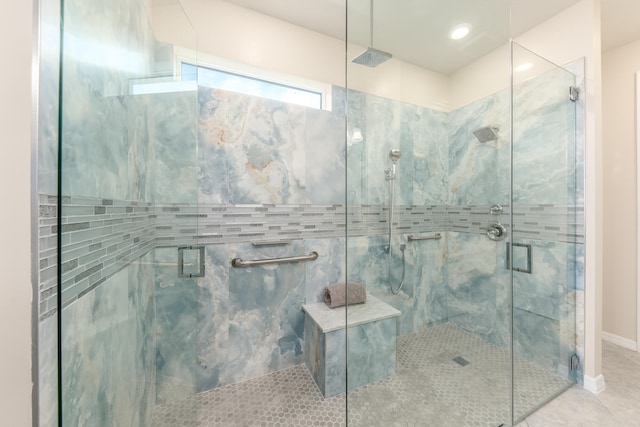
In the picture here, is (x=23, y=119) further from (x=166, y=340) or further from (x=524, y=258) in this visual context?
(x=524, y=258)

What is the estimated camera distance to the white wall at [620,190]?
79.0 inches

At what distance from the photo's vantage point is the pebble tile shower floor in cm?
125

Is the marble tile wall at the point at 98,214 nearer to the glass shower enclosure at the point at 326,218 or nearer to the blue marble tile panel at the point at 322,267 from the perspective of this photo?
the glass shower enclosure at the point at 326,218

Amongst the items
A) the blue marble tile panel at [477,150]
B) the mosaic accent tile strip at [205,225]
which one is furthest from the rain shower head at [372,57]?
the mosaic accent tile strip at [205,225]

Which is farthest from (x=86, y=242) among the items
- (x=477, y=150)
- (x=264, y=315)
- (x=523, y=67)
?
(x=523, y=67)

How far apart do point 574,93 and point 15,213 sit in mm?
2700

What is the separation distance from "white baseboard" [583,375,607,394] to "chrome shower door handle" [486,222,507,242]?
1159 mm

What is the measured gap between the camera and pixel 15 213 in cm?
47

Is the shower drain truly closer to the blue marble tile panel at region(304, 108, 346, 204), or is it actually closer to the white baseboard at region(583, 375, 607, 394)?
the white baseboard at region(583, 375, 607, 394)

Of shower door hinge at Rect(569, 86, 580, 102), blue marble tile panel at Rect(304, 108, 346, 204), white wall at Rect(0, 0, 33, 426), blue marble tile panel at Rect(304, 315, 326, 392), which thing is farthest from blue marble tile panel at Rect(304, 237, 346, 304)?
shower door hinge at Rect(569, 86, 580, 102)

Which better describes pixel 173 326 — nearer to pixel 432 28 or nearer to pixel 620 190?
pixel 432 28

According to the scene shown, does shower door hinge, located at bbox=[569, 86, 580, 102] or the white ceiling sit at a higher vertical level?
the white ceiling

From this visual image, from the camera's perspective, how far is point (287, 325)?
1.79m

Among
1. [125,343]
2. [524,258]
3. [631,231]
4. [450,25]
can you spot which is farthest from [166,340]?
[631,231]
